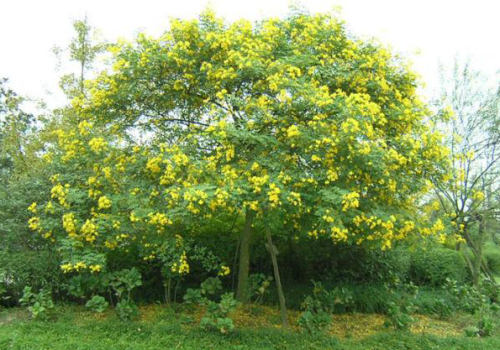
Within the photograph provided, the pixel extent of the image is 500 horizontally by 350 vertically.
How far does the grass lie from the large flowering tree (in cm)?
91

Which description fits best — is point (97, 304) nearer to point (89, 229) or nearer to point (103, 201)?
point (89, 229)

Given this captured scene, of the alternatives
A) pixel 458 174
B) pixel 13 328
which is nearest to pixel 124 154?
pixel 13 328

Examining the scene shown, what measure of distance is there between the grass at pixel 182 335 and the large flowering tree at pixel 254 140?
914mm

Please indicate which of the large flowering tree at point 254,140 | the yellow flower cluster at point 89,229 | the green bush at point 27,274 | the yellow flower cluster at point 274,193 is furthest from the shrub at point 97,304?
the yellow flower cluster at point 274,193

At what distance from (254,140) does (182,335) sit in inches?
103

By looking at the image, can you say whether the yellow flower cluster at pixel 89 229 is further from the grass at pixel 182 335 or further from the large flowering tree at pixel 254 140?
the grass at pixel 182 335

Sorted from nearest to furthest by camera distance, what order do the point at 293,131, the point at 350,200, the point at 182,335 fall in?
the point at 350,200
the point at 293,131
the point at 182,335

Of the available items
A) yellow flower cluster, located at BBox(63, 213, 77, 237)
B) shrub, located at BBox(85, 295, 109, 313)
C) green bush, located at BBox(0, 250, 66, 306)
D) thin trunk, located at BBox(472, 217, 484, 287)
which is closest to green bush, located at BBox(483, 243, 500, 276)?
thin trunk, located at BBox(472, 217, 484, 287)

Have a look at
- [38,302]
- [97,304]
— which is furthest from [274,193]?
[38,302]

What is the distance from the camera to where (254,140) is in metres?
4.45

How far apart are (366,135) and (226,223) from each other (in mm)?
3546

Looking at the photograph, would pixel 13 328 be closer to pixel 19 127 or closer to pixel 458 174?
pixel 458 174

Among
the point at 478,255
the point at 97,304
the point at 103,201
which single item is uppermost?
the point at 103,201

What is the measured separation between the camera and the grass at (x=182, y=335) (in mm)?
4660
